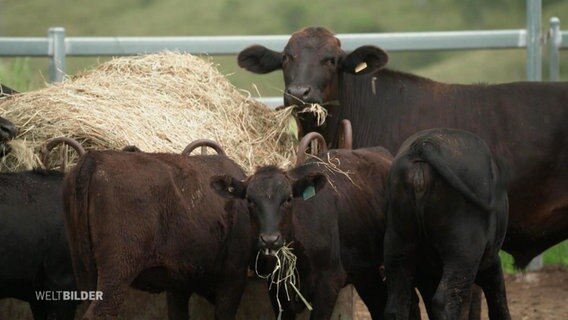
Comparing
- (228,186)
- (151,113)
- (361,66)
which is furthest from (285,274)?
(361,66)

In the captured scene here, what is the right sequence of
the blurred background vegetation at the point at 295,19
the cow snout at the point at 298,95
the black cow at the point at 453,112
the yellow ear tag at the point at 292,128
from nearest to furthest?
1. the cow snout at the point at 298,95
2. the black cow at the point at 453,112
3. the yellow ear tag at the point at 292,128
4. the blurred background vegetation at the point at 295,19

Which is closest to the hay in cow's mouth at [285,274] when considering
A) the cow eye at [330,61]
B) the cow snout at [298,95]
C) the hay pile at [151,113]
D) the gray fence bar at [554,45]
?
the hay pile at [151,113]

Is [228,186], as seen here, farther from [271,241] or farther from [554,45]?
[554,45]

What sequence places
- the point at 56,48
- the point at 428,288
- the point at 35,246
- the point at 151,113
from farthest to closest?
1. the point at 56,48
2. the point at 151,113
3. the point at 428,288
4. the point at 35,246

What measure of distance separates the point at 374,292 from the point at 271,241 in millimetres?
1648

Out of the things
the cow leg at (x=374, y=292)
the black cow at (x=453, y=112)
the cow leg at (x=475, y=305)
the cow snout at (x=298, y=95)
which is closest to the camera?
the cow leg at (x=374, y=292)

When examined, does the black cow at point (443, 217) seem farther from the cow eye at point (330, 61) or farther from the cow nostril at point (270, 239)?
the cow eye at point (330, 61)

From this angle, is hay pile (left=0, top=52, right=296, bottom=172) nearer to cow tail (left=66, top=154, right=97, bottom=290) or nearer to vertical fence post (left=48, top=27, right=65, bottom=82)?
cow tail (left=66, top=154, right=97, bottom=290)

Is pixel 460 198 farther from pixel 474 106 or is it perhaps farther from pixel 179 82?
pixel 179 82

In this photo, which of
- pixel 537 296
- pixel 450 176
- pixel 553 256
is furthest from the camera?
pixel 553 256

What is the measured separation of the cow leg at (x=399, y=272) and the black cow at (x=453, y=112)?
2047mm

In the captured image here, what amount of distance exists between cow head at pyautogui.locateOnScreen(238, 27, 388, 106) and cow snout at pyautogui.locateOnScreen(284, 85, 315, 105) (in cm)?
2

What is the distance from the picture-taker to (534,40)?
1290 cm

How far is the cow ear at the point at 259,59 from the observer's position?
10859mm
